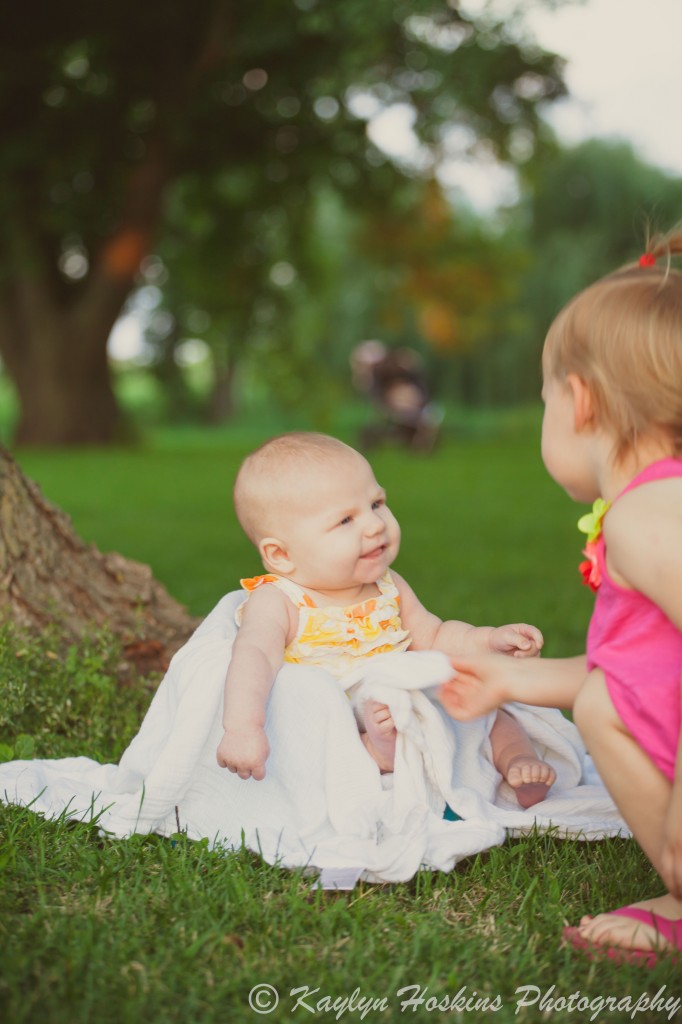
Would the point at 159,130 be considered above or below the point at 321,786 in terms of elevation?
above

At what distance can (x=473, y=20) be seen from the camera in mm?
11820

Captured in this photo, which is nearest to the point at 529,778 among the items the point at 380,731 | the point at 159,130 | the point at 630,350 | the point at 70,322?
the point at 380,731

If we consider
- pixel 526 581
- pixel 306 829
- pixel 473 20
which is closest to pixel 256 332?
pixel 473 20

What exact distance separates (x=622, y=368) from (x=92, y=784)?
1.66 meters

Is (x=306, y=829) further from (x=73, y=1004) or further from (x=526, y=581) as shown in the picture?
(x=526, y=581)

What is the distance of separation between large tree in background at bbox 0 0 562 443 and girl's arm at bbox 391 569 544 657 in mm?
10075

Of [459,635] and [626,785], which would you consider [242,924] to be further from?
[459,635]

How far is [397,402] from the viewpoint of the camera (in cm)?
1758

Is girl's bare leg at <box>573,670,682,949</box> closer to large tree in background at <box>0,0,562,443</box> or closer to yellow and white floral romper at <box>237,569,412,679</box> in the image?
yellow and white floral romper at <box>237,569,412,679</box>

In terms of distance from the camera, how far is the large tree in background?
1357 centimetres

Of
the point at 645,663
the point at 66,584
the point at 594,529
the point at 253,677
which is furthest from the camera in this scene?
the point at 66,584

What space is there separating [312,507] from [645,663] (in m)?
0.95

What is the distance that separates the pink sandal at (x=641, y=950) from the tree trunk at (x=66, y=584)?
6.42 feet

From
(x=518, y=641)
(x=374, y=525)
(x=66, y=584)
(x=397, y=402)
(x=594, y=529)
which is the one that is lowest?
(x=397, y=402)
